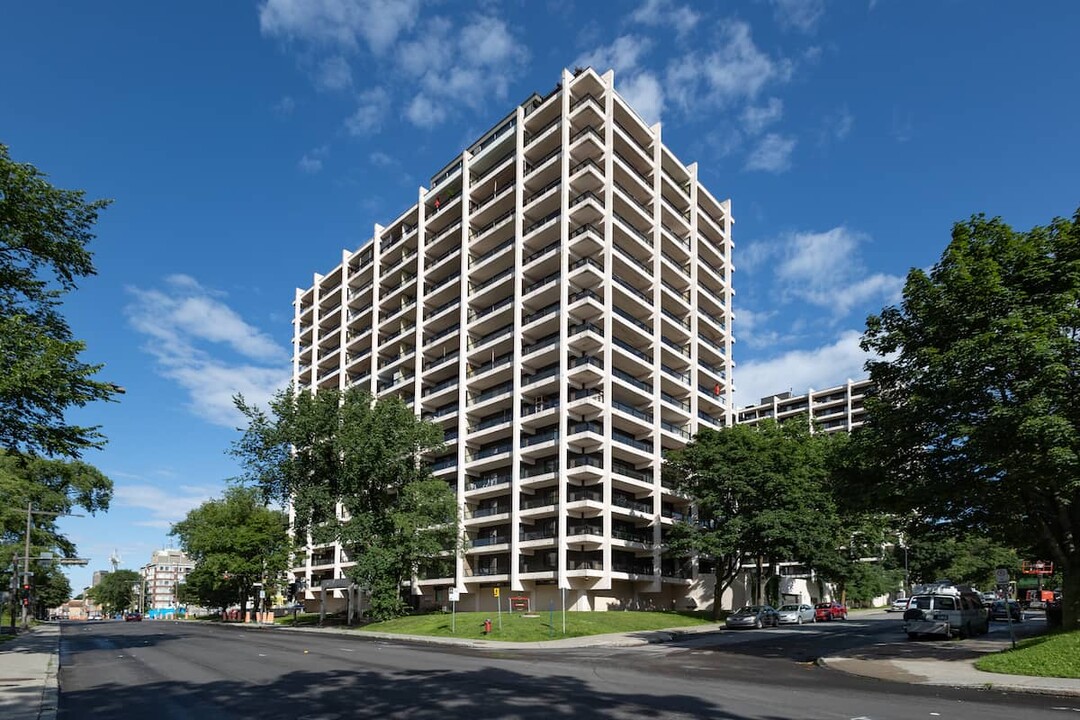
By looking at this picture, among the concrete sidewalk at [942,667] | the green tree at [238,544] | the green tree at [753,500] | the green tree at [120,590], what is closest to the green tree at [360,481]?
the green tree at [238,544]

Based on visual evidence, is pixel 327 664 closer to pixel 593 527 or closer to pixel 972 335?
pixel 972 335

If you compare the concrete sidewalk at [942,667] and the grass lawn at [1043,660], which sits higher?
the grass lawn at [1043,660]

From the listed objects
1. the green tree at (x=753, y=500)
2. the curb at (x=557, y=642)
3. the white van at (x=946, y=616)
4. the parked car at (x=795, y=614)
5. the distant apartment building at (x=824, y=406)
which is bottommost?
the parked car at (x=795, y=614)

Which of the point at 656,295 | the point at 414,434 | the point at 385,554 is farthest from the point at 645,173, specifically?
the point at 385,554

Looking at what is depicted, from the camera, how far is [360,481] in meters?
51.8

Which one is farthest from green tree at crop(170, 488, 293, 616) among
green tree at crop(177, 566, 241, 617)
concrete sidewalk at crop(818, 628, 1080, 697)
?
concrete sidewalk at crop(818, 628, 1080, 697)

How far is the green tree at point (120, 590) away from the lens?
17575cm

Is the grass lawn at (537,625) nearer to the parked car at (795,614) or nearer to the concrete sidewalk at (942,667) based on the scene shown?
the parked car at (795,614)

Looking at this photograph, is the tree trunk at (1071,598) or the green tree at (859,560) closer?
the tree trunk at (1071,598)

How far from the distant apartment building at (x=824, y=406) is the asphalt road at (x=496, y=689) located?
375ft

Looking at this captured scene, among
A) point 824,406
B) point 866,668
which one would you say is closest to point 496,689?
point 866,668

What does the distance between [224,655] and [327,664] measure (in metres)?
6.48

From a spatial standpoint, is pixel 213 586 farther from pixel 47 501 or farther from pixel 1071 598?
pixel 1071 598

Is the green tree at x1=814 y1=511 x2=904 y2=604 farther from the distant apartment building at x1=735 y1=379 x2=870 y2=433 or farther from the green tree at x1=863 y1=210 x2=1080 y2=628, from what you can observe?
the distant apartment building at x1=735 y1=379 x2=870 y2=433
